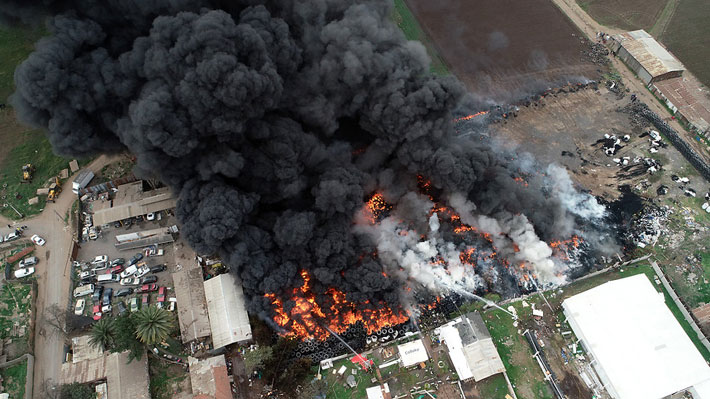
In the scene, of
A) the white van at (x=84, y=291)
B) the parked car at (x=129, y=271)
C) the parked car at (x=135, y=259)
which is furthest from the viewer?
the parked car at (x=135, y=259)

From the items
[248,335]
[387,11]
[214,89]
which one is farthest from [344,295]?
[387,11]

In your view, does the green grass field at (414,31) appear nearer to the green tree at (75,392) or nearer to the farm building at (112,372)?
the farm building at (112,372)

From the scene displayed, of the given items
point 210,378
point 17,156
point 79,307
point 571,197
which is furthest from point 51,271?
point 571,197

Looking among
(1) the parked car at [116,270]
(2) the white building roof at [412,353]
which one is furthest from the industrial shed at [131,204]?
(2) the white building roof at [412,353]

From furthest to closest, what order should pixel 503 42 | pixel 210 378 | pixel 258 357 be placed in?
pixel 503 42 → pixel 258 357 → pixel 210 378

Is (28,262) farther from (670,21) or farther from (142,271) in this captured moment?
(670,21)

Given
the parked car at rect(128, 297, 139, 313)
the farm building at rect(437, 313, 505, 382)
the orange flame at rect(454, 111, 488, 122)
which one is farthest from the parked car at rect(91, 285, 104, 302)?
the orange flame at rect(454, 111, 488, 122)

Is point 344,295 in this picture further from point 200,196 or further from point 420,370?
point 200,196
